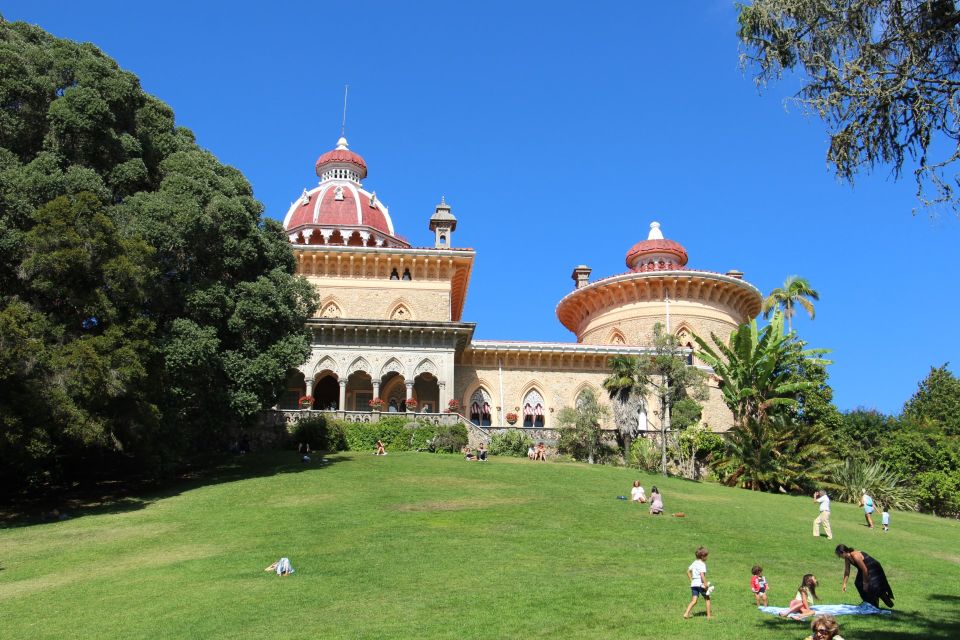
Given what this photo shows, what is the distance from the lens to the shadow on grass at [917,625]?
400 inches

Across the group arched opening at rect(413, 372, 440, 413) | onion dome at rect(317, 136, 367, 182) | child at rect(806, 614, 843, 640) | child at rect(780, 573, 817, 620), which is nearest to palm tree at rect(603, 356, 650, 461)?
arched opening at rect(413, 372, 440, 413)

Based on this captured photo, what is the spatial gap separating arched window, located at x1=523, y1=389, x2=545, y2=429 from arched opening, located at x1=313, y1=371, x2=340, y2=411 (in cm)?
953

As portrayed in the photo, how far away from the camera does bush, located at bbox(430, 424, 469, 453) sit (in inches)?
1277

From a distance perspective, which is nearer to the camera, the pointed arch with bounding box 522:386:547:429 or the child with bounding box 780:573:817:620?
the child with bounding box 780:573:817:620

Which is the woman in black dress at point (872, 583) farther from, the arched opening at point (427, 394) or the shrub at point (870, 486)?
the arched opening at point (427, 394)

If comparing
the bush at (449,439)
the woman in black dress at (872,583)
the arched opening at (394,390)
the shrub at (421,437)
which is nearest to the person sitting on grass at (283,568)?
the woman in black dress at (872,583)

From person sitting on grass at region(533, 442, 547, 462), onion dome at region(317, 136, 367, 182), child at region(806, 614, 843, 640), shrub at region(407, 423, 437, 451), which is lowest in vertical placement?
child at region(806, 614, 843, 640)

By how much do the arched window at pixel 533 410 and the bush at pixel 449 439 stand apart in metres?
9.40

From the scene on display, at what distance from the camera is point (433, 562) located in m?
14.4

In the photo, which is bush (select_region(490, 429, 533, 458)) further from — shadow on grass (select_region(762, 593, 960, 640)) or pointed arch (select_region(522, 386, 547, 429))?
shadow on grass (select_region(762, 593, 960, 640))

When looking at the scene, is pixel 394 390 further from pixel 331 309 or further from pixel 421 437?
pixel 421 437

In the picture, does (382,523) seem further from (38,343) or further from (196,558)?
(38,343)

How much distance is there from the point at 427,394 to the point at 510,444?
8615mm

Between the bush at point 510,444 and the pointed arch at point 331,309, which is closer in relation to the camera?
the bush at point 510,444
